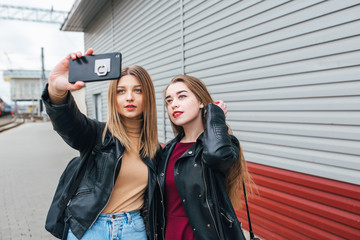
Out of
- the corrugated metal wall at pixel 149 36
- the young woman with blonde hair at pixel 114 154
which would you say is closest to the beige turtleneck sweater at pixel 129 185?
the young woman with blonde hair at pixel 114 154

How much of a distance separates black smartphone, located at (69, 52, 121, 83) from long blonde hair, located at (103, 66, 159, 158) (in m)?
0.37

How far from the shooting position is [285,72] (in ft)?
10.1

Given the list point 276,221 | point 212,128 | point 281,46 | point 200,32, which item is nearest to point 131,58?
point 200,32

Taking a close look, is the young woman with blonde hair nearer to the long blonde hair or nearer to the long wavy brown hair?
the long blonde hair

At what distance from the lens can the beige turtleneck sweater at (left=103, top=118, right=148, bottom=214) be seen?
5.73 ft

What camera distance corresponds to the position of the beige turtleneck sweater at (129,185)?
175 centimetres

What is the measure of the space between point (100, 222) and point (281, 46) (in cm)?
265

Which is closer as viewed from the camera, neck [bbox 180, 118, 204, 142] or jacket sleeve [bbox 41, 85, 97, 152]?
jacket sleeve [bbox 41, 85, 97, 152]

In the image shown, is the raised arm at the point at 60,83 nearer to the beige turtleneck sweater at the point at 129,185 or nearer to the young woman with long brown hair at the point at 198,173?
the beige turtleneck sweater at the point at 129,185

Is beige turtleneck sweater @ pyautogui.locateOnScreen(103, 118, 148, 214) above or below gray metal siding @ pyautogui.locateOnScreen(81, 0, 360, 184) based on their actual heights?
below

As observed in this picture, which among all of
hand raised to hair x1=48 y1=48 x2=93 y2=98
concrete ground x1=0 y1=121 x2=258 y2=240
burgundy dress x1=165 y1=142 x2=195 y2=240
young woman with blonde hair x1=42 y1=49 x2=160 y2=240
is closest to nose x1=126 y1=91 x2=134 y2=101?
young woman with blonde hair x1=42 y1=49 x2=160 y2=240

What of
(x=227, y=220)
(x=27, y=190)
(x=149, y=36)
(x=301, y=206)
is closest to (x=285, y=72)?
(x=301, y=206)

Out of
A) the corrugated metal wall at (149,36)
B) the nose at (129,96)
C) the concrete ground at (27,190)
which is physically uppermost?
the corrugated metal wall at (149,36)

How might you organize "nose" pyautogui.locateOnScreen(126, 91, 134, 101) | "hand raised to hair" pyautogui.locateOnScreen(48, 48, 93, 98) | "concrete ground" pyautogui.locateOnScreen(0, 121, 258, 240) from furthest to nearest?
"concrete ground" pyautogui.locateOnScreen(0, 121, 258, 240) < "nose" pyautogui.locateOnScreen(126, 91, 134, 101) < "hand raised to hair" pyautogui.locateOnScreen(48, 48, 93, 98)
